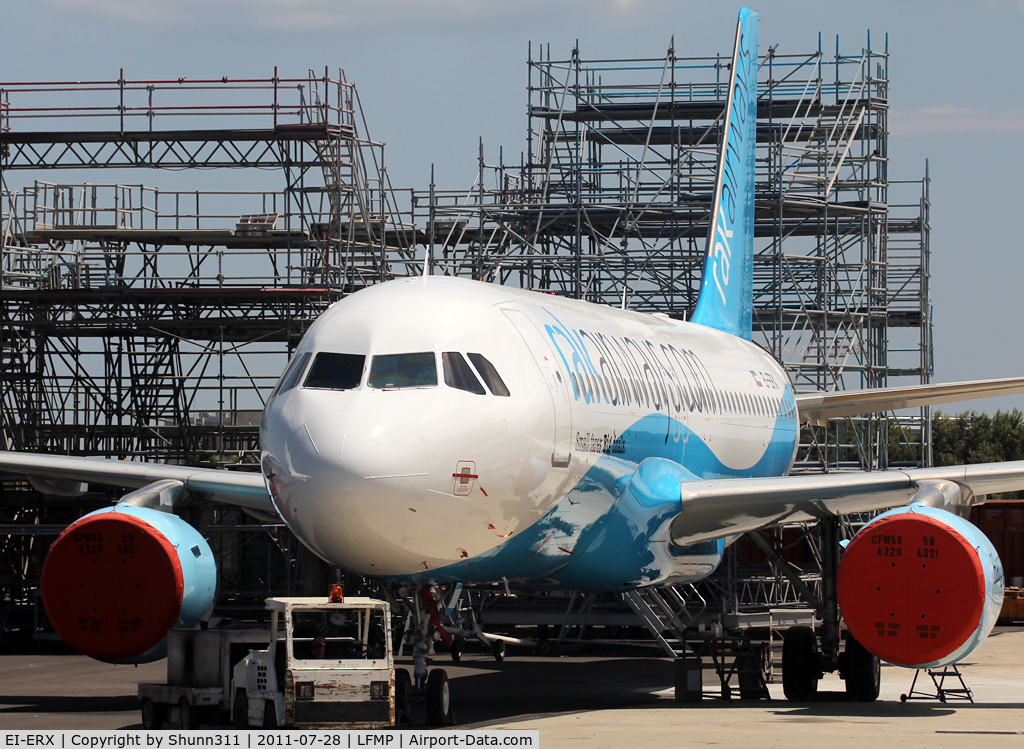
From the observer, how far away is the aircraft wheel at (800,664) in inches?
717

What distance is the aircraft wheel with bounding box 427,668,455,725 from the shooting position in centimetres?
1294

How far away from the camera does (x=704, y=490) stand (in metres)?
16.7

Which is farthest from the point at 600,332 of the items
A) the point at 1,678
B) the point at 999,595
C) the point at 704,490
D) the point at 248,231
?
the point at 248,231

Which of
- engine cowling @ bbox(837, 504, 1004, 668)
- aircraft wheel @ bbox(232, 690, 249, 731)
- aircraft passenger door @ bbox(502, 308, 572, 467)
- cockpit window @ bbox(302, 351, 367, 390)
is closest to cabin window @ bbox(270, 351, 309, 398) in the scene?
cockpit window @ bbox(302, 351, 367, 390)

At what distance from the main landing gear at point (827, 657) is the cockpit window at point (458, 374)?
6822mm

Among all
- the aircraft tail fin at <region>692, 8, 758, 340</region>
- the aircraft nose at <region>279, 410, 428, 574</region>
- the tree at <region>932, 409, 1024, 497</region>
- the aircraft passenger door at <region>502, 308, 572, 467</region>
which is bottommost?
the tree at <region>932, 409, 1024, 497</region>

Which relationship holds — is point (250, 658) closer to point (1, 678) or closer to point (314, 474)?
point (314, 474)

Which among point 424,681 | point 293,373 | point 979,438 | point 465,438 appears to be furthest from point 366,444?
point 979,438

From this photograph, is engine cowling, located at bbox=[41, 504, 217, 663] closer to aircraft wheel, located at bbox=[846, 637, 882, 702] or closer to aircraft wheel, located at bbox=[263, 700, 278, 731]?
aircraft wheel, located at bbox=[263, 700, 278, 731]

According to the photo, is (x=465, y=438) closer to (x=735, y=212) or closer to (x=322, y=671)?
(x=322, y=671)

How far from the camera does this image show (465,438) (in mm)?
12102

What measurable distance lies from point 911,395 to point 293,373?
1076 cm

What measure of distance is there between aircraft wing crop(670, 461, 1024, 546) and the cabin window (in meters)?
5.55

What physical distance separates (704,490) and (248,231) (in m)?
17.1
